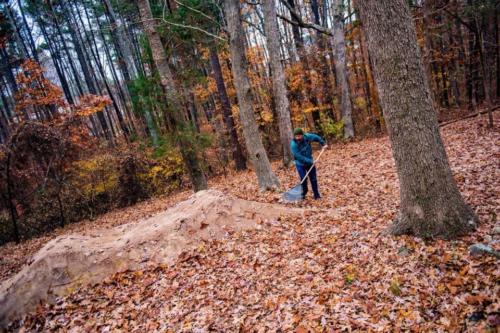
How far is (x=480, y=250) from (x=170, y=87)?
8.60 m

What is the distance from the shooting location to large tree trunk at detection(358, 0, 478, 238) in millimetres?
3586

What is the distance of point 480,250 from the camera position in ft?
11.3

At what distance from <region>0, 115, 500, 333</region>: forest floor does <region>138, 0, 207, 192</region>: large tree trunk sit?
440 cm

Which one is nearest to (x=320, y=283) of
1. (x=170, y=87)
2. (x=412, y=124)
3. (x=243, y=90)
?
(x=412, y=124)

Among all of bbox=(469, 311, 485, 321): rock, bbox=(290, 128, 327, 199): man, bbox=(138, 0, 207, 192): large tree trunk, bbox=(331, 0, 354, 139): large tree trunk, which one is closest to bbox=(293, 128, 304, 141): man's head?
bbox=(290, 128, 327, 199): man

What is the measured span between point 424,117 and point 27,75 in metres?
20.0

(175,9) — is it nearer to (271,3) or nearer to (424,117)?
(271,3)

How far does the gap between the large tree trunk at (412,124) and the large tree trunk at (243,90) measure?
458 centimetres

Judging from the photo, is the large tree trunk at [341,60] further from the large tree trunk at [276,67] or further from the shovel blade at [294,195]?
the shovel blade at [294,195]

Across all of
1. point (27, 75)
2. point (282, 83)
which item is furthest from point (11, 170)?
point (282, 83)

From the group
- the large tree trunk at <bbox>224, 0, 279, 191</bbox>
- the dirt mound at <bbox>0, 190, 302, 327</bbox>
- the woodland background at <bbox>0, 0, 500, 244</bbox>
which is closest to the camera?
the dirt mound at <bbox>0, 190, 302, 327</bbox>

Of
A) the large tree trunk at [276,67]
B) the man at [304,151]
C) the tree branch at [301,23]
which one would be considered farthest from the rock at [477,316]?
the tree branch at [301,23]

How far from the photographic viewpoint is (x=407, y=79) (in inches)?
142

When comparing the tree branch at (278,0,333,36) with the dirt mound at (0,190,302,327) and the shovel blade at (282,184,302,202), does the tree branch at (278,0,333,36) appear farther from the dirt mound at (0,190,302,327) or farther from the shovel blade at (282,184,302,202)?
the dirt mound at (0,190,302,327)
